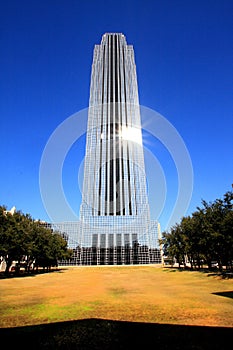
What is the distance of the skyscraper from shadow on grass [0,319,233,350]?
10018 cm

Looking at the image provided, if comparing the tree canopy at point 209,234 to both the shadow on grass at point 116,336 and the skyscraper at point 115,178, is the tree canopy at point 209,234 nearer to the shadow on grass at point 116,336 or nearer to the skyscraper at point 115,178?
the shadow on grass at point 116,336

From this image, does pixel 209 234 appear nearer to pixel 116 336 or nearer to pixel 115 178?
pixel 116 336

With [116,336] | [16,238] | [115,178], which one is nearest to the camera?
[116,336]

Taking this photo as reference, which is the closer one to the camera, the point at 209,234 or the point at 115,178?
the point at 209,234

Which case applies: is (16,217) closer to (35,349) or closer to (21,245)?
(21,245)

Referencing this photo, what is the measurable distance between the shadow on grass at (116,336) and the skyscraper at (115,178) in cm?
10018

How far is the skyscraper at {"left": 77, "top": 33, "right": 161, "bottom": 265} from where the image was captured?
10550 centimetres

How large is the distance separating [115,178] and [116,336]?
119064 millimetres

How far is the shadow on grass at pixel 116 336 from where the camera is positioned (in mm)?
6562

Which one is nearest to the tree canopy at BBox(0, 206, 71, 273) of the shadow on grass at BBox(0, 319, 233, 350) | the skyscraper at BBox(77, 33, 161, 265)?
the shadow on grass at BBox(0, 319, 233, 350)

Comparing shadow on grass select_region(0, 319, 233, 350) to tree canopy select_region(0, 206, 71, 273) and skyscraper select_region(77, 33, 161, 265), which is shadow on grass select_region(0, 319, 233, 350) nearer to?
tree canopy select_region(0, 206, 71, 273)

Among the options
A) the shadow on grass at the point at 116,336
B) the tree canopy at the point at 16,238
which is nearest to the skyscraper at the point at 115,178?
the tree canopy at the point at 16,238

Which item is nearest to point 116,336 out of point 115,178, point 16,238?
point 16,238

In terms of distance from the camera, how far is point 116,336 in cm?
724
